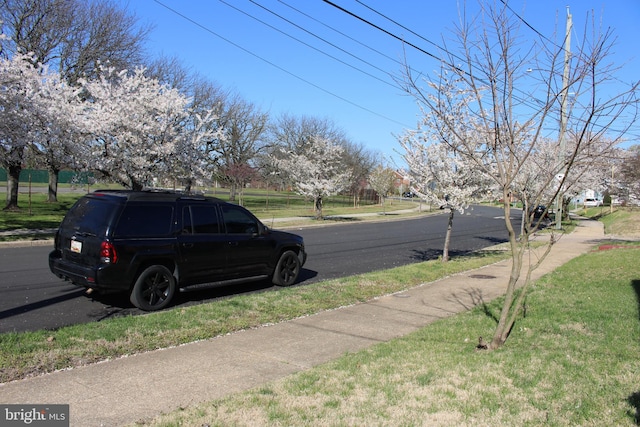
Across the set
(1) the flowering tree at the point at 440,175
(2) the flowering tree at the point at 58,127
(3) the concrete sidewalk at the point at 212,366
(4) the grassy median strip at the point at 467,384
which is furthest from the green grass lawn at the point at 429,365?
(2) the flowering tree at the point at 58,127

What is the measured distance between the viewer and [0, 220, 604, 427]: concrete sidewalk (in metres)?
4.34

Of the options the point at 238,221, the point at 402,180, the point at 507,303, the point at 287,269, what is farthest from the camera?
the point at 402,180

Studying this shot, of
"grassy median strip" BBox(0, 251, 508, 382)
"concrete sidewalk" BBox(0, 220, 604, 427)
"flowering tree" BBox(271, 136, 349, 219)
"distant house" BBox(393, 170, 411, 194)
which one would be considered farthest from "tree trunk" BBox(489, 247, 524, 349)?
"flowering tree" BBox(271, 136, 349, 219)

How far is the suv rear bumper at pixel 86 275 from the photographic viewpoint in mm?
7418

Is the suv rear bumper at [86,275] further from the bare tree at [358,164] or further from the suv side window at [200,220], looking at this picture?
the bare tree at [358,164]

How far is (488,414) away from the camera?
4.03 metres

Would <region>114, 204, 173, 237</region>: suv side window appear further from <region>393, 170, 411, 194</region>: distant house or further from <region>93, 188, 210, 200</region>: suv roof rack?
<region>393, 170, 411, 194</region>: distant house

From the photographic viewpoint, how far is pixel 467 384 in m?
4.65

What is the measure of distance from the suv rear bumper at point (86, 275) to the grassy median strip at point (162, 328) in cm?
71

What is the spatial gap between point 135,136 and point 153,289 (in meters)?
11.5

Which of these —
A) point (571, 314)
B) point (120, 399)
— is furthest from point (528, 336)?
point (120, 399)

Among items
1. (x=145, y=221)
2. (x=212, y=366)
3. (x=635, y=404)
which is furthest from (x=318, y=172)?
(x=635, y=404)

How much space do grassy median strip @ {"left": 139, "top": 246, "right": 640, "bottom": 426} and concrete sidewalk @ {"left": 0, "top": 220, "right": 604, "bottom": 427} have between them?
1.09 ft

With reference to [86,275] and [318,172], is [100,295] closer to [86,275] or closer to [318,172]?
[86,275]
